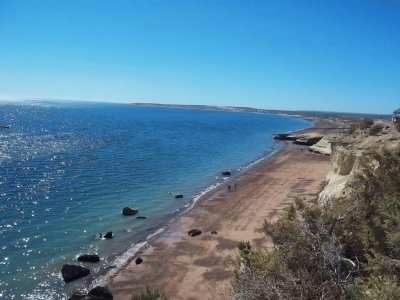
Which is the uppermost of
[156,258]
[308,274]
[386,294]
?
[386,294]

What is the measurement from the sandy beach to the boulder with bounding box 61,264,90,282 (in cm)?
188

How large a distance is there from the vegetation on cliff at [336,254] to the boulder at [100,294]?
27.4 ft

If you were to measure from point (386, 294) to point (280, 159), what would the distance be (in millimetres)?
60765

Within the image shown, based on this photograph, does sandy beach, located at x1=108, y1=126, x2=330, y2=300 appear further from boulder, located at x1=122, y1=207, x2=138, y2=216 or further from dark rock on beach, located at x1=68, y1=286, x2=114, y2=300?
boulder, located at x1=122, y1=207, x2=138, y2=216

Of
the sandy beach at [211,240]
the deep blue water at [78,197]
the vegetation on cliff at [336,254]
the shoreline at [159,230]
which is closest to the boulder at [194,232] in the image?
the sandy beach at [211,240]

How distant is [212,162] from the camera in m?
63.6

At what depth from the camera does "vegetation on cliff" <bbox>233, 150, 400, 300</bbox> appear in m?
10.4

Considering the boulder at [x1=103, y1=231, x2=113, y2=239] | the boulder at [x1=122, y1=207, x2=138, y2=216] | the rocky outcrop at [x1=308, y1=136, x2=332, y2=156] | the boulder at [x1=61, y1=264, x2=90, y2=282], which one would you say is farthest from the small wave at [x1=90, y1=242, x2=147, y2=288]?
the rocky outcrop at [x1=308, y1=136, x2=332, y2=156]

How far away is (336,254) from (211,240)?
17801 millimetres

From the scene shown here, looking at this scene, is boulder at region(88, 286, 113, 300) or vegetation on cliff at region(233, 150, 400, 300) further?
boulder at region(88, 286, 113, 300)

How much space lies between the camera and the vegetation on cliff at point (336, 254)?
1036 centimetres

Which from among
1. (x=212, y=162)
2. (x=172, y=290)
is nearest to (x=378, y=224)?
(x=172, y=290)

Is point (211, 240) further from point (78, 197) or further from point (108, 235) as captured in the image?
point (78, 197)

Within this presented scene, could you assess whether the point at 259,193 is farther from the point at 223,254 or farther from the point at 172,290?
the point at 172,290
